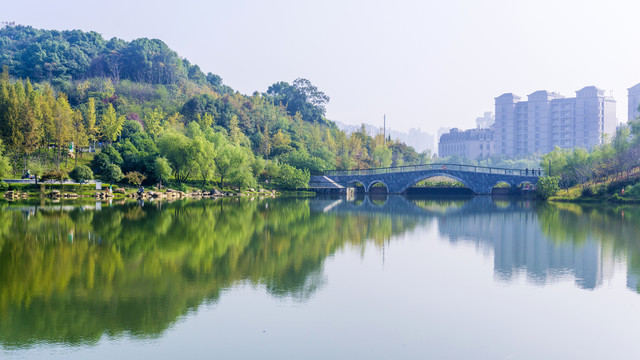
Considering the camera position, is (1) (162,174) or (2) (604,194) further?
(1) (162,174)

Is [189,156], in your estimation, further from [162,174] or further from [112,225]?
[112,225]

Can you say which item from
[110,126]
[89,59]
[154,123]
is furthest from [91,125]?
[89,59]

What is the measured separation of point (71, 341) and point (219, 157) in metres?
42.7

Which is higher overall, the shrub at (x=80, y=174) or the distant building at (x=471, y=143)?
the distant building at (x=471, y=143)

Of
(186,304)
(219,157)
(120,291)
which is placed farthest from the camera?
(219,157)

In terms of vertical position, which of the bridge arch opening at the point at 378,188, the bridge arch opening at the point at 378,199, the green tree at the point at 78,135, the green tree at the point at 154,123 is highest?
the green tree at the point at 154,123

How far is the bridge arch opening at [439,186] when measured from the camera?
5941cm

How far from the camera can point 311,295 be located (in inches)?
409

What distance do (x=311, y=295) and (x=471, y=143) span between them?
431ft

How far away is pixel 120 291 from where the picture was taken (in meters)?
10.3

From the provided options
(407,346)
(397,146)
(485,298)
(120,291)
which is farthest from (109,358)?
(397,146)

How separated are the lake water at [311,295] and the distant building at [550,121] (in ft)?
321

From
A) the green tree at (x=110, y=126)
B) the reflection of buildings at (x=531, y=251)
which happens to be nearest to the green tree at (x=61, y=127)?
the green tree at (x=110, y=126)

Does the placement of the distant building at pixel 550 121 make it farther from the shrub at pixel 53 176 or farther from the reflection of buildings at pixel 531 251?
the shrub at pixel 53 176
